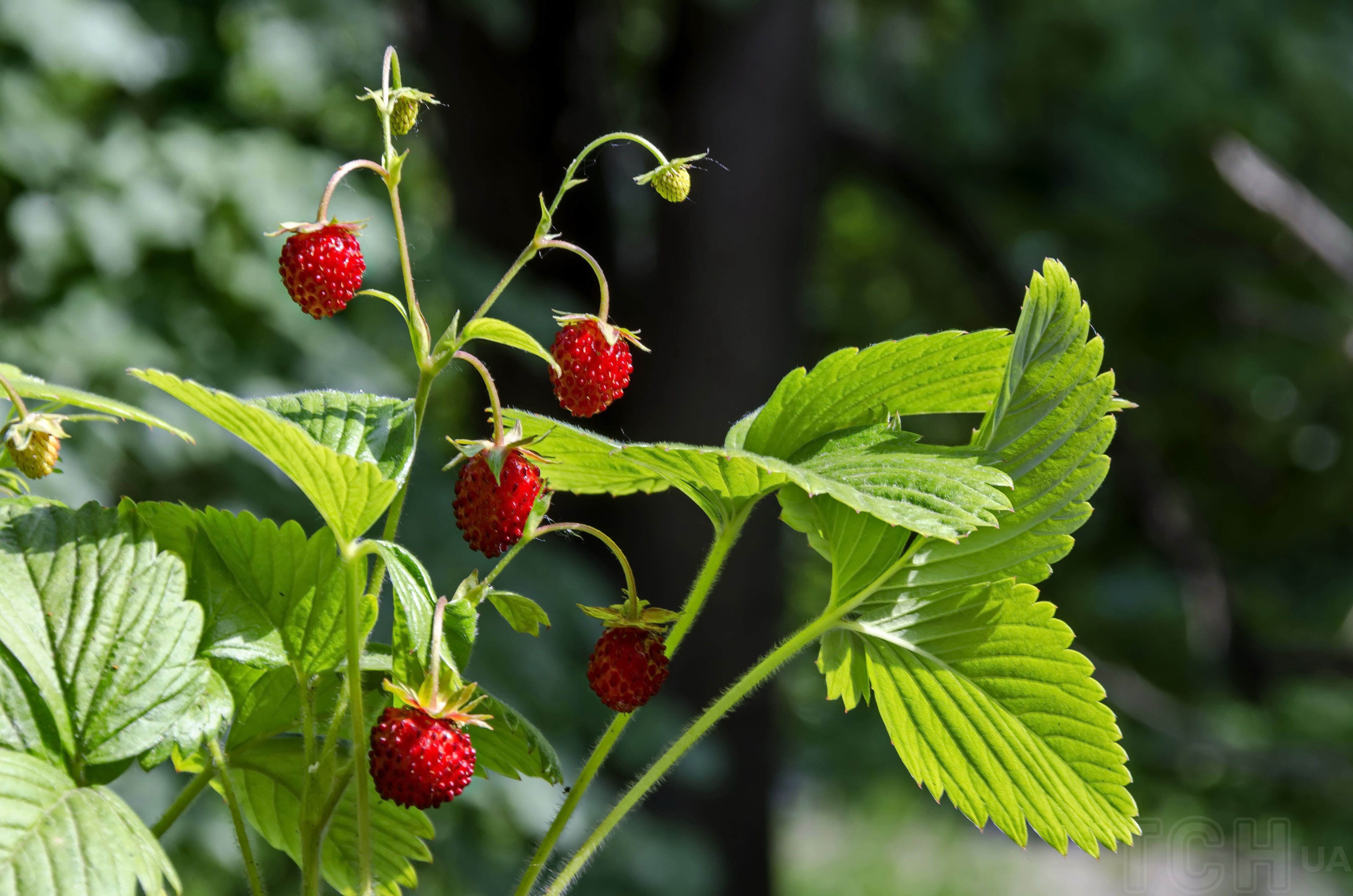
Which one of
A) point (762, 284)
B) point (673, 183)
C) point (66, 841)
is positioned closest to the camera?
point (66, 841)

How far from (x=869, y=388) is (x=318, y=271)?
150mm

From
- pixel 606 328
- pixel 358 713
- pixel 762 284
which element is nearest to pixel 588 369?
pixel 606 328

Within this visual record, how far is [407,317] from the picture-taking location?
0.94ft

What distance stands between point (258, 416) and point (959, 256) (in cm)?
307

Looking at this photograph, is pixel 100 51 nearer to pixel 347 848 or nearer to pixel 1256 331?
pixel 347 848

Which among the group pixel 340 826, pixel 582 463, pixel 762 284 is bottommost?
pixel 762 284

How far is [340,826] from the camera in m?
0.35

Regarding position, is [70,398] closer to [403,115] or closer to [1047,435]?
[403,115]

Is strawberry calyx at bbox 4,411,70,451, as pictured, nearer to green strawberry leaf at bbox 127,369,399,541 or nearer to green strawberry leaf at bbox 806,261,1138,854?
green strawberry leaf at bbox 127,369,399,541

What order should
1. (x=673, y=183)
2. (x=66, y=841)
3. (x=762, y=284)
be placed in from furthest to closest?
(x=762, y=284), (x=673, y=183), (x=66, y=841)

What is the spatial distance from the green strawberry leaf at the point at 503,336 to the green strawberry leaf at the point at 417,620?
0.16 feet

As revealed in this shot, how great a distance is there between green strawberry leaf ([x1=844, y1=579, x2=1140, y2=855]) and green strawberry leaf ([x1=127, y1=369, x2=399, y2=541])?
135mm

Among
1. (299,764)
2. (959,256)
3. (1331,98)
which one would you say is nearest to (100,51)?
(299,764)

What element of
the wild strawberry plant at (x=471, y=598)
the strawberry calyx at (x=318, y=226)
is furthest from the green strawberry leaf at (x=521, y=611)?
the strawberry calyx at (x=318, y=226)
